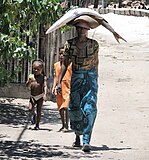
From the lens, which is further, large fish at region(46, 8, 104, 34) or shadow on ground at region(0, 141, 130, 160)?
large fish at region(46, 8, 104, 34)

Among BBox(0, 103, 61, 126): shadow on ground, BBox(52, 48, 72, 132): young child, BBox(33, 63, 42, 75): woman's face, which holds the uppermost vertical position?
BBox(33, 63, 42, 75): woman's face

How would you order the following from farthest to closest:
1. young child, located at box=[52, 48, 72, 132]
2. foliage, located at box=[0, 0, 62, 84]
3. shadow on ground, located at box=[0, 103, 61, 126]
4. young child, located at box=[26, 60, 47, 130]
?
shadow on ground, located at box=[0, 103, 61, 126], young child, located at box=[26, 60, 47, 130], young child, located at box=[52, 48, 72, 132], foliage, located at box=[0, 0, 62, 84]

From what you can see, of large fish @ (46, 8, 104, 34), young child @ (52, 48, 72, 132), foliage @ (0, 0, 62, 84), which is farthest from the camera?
young child @ (52, 48, 72, 132)

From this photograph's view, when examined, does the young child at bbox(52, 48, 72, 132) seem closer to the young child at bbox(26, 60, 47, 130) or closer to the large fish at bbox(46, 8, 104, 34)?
the young child at bbox(26, 60, 47, 130)

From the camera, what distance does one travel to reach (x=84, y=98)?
8781 mm

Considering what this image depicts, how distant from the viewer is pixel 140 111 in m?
13.3

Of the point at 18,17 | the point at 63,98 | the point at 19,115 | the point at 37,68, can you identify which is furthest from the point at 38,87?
the point at 18,17

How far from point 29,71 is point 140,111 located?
→ 8.71ft

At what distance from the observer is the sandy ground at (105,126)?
8.48 m

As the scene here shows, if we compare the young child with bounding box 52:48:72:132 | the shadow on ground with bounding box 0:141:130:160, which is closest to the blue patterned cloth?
the shadow on ground with bounding box 0:141:130:160

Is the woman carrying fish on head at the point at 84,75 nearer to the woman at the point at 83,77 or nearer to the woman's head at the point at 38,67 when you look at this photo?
the woman at the point at 83,77

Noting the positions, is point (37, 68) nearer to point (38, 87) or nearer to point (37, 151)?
point (38, 87)

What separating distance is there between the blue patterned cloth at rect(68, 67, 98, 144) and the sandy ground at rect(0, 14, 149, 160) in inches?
15.2

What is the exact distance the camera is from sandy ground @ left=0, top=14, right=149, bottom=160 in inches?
334
